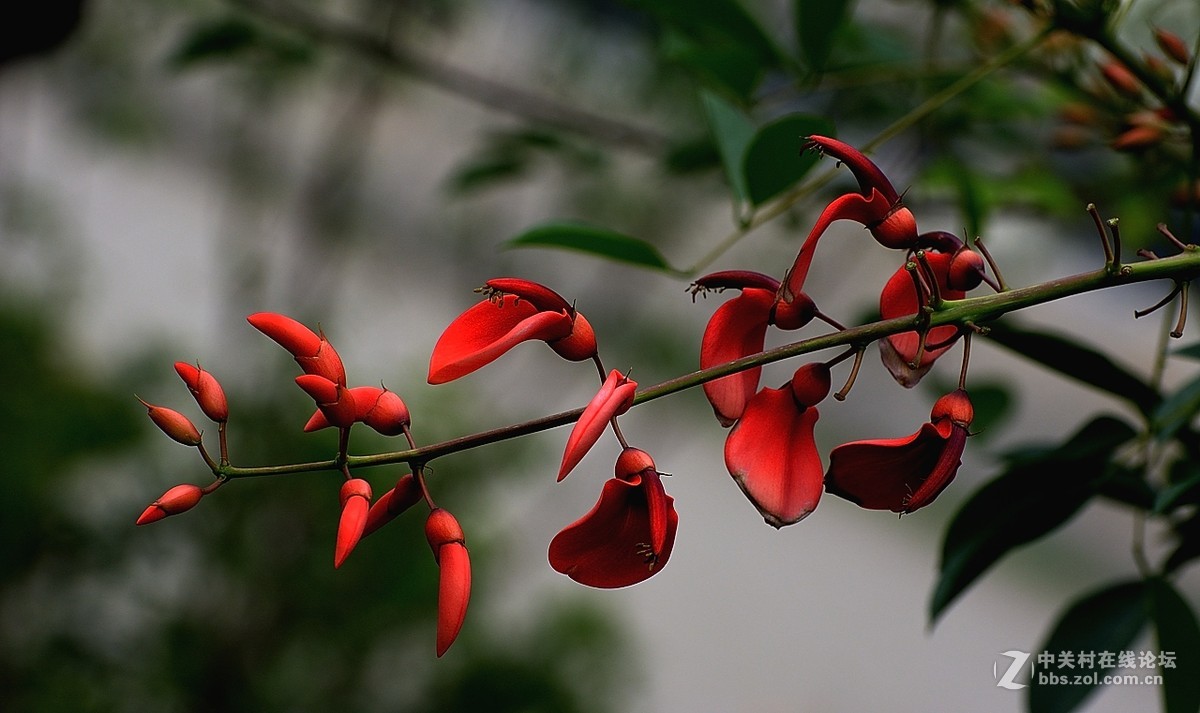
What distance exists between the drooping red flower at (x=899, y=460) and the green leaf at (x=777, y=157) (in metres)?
0.15

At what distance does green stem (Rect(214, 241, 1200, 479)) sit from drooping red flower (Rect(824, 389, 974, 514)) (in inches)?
1.0

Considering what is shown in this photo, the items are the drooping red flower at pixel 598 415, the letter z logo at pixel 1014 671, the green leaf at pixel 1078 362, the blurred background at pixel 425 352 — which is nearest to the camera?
the drooping red flower at pixel 598 415

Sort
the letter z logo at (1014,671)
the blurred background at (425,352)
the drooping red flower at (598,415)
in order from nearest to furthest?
the drooping red flower at (598,415) < the letter z logo at (1014,671) < the blurred background at (425,352)

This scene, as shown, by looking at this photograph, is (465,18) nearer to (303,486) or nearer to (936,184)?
(303,486)

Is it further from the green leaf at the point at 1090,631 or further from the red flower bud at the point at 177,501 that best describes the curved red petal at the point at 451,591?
the green leaf at the point at 1090,631

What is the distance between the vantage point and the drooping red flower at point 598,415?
234 mm

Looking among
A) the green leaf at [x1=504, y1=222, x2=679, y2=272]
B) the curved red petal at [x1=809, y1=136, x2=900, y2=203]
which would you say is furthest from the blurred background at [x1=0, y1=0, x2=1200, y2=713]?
the curved red petal at [x1=809, y1=136, x2=900, y2=203]

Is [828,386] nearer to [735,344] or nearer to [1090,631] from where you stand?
[735,344]

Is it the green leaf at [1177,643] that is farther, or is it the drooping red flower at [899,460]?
the green leaf at [1177,643]

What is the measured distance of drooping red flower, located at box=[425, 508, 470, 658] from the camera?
255 millimetres

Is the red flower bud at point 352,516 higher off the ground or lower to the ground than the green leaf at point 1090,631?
lower

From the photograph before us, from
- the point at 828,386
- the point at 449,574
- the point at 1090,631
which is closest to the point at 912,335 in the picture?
the point at 828,386

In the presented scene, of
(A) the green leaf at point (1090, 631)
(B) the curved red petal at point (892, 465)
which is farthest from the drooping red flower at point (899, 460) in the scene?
(A) the green leaf at point (1090, 631)

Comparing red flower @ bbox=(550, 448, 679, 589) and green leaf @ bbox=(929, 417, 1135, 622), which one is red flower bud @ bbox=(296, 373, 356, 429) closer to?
red flower @ bbox=(550, 448, 679, 589)
